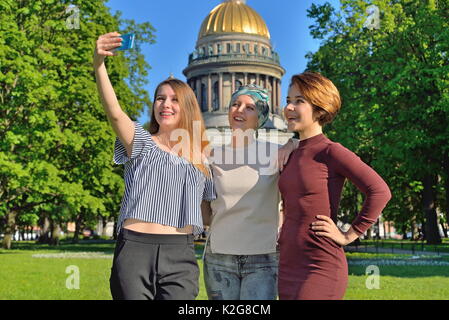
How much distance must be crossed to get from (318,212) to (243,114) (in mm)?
1182

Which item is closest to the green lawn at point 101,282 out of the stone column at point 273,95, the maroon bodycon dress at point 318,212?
the maroon bodycon dress at point 318,212

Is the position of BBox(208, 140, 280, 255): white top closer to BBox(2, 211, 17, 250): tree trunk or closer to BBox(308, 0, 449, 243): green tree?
BBox(308, 0, 449, 243): green tree

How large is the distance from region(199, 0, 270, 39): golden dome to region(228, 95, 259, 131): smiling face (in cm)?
7884

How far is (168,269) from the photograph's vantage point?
11.2ft

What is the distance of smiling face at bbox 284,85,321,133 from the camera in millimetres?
3600

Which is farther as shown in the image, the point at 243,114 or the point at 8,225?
the point at 8,225

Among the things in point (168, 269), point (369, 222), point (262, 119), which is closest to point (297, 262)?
point (369, 222)

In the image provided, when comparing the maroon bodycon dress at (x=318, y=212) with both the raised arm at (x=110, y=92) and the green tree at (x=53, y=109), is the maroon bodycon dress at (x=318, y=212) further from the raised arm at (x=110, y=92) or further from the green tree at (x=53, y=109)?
the green tree at (x=53, y=109)

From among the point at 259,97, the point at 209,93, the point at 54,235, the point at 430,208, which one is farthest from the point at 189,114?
the point at 209,93

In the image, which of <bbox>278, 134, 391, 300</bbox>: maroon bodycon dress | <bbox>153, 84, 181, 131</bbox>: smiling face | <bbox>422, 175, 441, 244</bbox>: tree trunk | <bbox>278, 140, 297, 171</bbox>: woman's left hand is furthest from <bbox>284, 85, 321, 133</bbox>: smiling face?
<bbox>422, 175, 441, 244</bbox>: tree trunk

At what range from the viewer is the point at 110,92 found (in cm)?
351

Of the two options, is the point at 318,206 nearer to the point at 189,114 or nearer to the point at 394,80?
the point at 189,114

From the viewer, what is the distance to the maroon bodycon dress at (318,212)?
3270 mm

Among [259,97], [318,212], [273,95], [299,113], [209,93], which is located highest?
[273,95]
